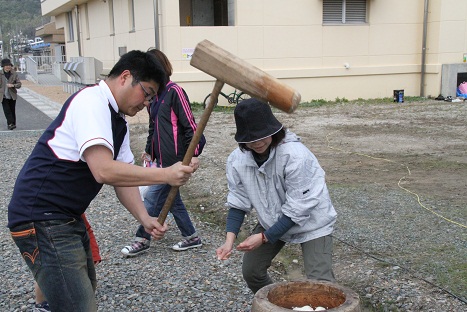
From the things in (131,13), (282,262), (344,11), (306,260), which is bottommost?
(282,262)

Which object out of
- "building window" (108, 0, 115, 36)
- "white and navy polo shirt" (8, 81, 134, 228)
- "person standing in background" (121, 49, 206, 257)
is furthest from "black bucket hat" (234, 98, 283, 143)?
"building window" (108, 0, 115, 36)

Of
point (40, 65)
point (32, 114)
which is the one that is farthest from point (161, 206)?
point (40, 65)

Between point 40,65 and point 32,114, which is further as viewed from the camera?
point 40,65

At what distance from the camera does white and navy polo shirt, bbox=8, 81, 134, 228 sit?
8.00ft

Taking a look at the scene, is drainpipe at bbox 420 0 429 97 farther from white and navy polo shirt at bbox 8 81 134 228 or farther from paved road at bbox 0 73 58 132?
white and navy polo shirt at bbox 8 81 134 228

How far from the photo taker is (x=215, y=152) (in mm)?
9484

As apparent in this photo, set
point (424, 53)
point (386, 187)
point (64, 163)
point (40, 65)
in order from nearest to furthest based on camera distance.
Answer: point (64, 163) → point (386, 187) → point (424, 53) → point (40, 65)

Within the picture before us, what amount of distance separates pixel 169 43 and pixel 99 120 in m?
13.2

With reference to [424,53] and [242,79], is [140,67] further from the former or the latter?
[424,53]

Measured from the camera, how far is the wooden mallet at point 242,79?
8.23 feet

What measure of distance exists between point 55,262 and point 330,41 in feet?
50.8

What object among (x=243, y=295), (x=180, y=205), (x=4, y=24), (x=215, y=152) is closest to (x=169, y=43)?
(x=215, y=152)

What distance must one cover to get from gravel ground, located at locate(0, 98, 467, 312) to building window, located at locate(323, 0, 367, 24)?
11.3 m

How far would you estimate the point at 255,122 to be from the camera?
288cm
